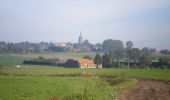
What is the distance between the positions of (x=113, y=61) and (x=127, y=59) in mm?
13442

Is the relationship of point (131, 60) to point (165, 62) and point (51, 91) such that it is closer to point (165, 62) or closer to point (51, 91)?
point (165, 62)

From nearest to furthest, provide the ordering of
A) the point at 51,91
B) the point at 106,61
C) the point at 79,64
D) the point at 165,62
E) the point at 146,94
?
the point at 51,91 → the point at 146,94 → the point at 165,62 → the point at 106,61 → the point at 79,64

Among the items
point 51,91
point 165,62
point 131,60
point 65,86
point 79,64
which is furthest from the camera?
point 131,60

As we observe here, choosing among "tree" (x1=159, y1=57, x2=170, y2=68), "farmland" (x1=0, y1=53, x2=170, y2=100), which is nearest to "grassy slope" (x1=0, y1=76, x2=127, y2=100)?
"farmland" (x1=0, y1=53, x2=170, y2=100)

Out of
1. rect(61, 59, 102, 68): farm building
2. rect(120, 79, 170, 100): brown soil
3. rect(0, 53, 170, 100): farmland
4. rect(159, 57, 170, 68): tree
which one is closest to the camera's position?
rect(0, 53, 170, 100): farmland

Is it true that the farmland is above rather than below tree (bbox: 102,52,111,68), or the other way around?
below

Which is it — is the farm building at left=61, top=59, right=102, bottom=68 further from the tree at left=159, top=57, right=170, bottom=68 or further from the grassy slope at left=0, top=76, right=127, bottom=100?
the grassy slope at left=0, top=76, right=127, bottom=100

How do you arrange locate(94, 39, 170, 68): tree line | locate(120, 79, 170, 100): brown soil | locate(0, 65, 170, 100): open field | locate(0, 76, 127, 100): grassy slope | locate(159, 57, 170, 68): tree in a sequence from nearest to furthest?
locate(0, 76, 127, 100): grassy slope < locate(0, 65, 170, 100): open field < locate(120, 79, 170, 100): brown soil < locate(159, 57, 170, 68): tree < locate(94, 39, 170, 68): tree line

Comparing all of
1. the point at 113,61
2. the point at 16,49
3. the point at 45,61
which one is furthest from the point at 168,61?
the point at 16,49

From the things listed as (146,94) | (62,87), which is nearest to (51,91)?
(62,87)

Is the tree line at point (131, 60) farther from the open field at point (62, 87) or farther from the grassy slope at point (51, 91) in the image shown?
the grassy slope at point (51, 91)

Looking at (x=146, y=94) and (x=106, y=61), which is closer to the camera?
(x=146, y=94)

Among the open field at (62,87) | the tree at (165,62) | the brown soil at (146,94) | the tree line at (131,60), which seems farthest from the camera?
the tree line at (131,60)

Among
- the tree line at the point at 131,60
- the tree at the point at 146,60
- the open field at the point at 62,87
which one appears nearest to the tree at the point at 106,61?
the tree line at the point at 131,60
